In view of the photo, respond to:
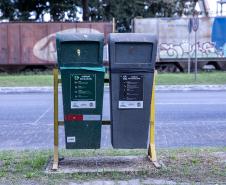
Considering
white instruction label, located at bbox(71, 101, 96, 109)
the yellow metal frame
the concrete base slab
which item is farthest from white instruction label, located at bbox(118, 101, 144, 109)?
the concrete base slab

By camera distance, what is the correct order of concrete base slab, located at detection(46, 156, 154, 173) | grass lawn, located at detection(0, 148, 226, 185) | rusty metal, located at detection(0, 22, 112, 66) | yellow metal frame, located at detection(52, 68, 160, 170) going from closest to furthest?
grass lawn, located at detection(0, 148, 226, 185), concrete base slab, located at detection(46, 156, 154, 173), yellow metal frame, located at detection(52, 68, 160, 170), rusty metal, located at detection(0, 22, 112, 66)

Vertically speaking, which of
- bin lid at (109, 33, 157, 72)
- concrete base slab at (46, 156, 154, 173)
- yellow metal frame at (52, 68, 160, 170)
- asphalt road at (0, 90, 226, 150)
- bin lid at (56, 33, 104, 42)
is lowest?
asphalt road at (0, 90, 226, 150)

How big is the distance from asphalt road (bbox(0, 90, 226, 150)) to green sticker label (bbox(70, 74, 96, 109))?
274cm

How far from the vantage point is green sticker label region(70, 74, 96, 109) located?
7133 millimetres

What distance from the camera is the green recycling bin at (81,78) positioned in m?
7.14

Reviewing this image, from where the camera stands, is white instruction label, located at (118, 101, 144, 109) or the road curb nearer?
white instruction label, located at (118, 101, 144, 109)

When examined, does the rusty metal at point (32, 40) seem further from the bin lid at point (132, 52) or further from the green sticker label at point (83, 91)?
the green sticker label at point (83, 91)

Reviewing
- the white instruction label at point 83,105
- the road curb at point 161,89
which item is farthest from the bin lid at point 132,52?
the road curb at point 161,89

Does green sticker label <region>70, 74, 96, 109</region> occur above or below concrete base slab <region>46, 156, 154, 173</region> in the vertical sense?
above

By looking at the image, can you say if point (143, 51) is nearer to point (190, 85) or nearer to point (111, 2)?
point (190, 85)

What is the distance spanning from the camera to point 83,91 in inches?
282

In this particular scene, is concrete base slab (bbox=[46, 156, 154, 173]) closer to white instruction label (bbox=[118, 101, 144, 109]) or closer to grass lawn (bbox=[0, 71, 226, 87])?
white instruction label (bbox=[118, 101, 144, 109])

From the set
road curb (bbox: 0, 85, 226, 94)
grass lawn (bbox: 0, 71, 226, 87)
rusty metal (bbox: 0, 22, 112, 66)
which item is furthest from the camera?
rusty metal (bbox: 0, 22, 112, 66)

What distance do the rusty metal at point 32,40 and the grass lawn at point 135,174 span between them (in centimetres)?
2177
